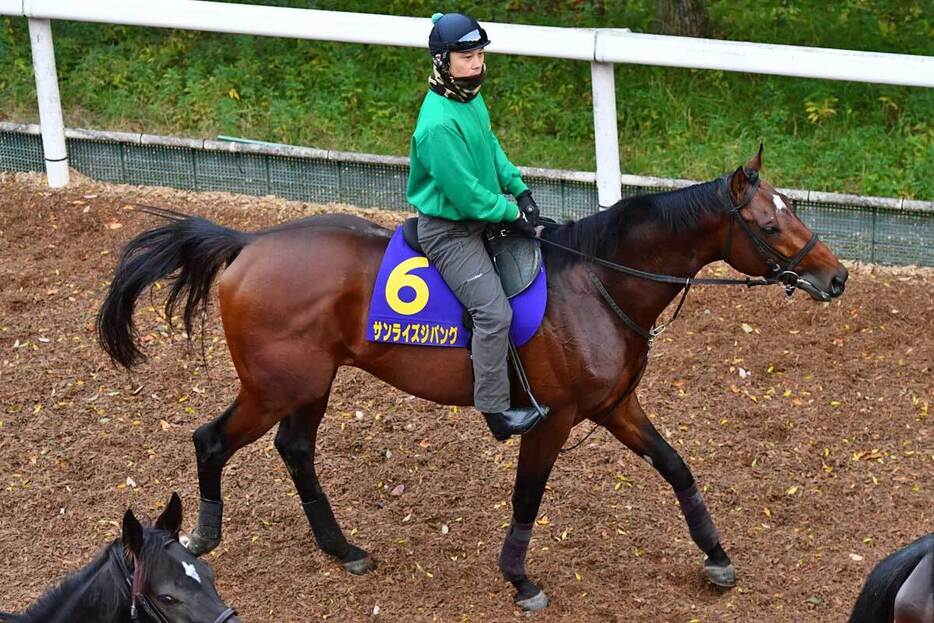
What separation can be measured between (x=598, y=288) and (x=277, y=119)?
5.66 m

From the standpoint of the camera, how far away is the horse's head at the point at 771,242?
256 inches

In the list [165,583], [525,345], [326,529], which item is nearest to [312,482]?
[326,529]

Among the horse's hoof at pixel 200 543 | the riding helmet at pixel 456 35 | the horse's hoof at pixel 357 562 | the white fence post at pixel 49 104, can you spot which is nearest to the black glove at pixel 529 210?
the riding helmet at pixel 456 35

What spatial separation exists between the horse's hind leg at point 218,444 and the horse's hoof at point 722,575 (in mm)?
2435

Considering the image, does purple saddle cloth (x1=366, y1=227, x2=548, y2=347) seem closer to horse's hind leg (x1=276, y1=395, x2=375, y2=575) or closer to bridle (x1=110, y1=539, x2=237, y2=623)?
horse's hind leg (x1=276, y1=395, x2=375, y2=575)

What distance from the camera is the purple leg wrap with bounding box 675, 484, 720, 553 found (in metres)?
6.96

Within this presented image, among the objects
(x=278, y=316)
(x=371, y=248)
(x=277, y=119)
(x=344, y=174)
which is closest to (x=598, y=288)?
(x=371, y=248)

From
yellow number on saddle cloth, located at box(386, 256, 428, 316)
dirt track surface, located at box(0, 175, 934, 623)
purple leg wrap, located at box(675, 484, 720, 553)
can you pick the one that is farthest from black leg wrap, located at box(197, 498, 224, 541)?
purple leg wrap, located at box(675, 484, 720, 553)

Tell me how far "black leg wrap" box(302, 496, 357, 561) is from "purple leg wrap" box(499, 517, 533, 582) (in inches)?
36.7

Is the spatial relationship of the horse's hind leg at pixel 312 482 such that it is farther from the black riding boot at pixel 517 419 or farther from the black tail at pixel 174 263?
the black riding boot at pixel 517 419

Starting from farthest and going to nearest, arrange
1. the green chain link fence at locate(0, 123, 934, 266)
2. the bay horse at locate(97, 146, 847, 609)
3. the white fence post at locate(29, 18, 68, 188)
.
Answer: the white fence post at locate(29, 18, 68, 188) < the green chain link fence at locate(0, 123, 934, 266) < the bay horse at locate(97, 146, 847, 609)

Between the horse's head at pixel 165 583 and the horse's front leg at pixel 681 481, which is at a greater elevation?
the horse's head at pixel 165 583

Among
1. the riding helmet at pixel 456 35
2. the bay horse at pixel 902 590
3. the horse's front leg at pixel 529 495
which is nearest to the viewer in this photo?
the bay horse at pixel 902 590

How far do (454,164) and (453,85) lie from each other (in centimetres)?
38
